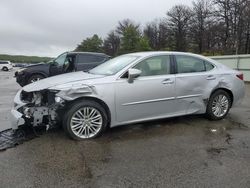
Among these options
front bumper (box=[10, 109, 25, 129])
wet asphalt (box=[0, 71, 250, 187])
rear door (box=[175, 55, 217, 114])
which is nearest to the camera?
wet asphalt (box=[0, 71, 250, 187])

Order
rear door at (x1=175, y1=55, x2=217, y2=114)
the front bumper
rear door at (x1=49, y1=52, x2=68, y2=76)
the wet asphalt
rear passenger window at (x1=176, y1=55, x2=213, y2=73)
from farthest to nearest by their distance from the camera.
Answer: rear door at (x1=49, y1=52, x2=68, y2=76), rear passenger window at (x1=176, y1=55, x2=213, y2=73), rear door at (x1=175, y1=55, x2=217, y2=114), the front bumper, the wet asphalt

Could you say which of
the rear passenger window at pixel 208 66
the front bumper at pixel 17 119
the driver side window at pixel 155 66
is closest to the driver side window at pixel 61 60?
the driver side window at pixel 155 66

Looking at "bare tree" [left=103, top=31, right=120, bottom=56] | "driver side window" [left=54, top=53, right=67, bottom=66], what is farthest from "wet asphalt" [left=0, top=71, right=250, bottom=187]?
"bare tree" [left=103, top=31, right=120, bottom=56]

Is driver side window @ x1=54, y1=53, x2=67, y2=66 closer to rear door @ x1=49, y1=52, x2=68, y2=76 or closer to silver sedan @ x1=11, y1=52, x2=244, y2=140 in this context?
rear door @ x1=49, y1=52, x2=68, y2=76

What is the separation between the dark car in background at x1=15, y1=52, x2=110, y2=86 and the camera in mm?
12219

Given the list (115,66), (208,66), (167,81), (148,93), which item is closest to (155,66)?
(167,81)

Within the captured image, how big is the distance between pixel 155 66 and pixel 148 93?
64 cm

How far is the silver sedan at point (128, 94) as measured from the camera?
5348 millimetres

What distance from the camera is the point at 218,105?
679cm

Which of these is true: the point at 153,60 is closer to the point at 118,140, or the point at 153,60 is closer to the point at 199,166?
the point at 118,140

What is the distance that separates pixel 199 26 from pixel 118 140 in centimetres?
5336

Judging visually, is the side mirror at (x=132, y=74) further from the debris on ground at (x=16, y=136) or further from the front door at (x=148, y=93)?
the debris on ground at (x=16, y=136)

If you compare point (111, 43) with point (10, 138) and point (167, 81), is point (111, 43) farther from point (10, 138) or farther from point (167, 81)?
point (10, 138)

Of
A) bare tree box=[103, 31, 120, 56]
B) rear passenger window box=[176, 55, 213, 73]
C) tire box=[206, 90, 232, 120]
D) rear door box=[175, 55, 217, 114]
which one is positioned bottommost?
tire box=[206, 90, 232, 120]
